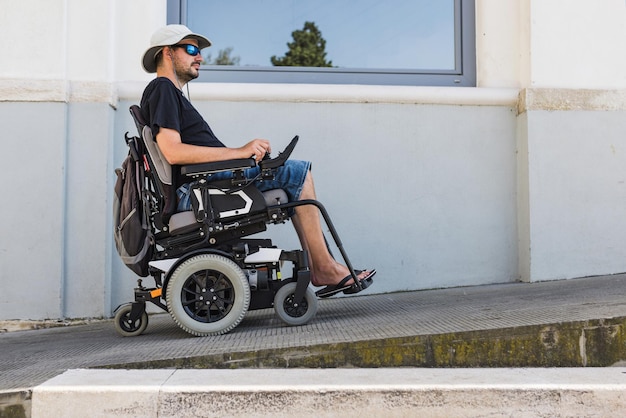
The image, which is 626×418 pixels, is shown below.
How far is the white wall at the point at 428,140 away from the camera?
4.31 m

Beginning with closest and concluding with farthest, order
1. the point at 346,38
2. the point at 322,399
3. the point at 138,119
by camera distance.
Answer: the point at 322,399 → the point at 138,119 → the point at 346,38

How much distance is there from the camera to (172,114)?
124 inches

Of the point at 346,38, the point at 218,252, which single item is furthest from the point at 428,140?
the point at 218,252

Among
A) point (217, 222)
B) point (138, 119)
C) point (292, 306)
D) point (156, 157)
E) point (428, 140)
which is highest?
point (428, 140)

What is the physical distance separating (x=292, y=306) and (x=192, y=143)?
983mm

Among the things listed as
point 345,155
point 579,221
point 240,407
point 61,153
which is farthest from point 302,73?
point 240,407

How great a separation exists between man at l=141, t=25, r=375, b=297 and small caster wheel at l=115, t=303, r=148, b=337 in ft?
2.18

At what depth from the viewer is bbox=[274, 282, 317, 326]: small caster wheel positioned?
317cm

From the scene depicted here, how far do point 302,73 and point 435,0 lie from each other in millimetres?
1233

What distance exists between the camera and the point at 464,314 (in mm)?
3287

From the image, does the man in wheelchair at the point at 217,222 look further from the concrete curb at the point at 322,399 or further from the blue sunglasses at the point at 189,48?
the concrete curb at the point at 322,399

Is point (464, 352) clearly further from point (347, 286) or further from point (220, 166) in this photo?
point (220, 166)

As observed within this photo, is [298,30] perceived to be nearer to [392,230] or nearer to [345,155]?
[345,155]

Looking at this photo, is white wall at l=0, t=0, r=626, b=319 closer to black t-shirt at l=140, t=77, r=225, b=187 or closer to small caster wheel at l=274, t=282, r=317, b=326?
black t-shirt at l=140, t=77, r=225, b=187
